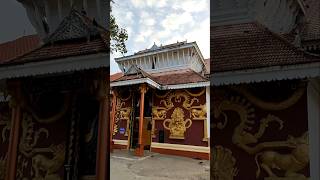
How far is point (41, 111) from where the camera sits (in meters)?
0.91

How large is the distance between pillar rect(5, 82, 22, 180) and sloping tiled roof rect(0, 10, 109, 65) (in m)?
0.09

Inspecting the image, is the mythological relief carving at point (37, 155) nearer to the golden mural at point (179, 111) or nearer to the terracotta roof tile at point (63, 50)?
the terracotta roof tile at point (63, 50)

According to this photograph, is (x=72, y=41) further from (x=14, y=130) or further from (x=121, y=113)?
(x=14, y=130)

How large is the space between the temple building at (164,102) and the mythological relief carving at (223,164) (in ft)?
0.09

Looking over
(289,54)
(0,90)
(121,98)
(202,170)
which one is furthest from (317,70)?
(0,90)

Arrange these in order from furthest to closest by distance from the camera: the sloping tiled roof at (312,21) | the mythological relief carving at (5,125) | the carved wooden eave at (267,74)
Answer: the mythological relief carving at (5,125)
the sloping tiled roof at (312,21)
the carved wooden eave at (267,74)

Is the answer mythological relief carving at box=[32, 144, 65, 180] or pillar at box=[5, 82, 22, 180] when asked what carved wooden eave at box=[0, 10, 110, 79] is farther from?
mythological relief carving at box=[32, 144, 65, 180]

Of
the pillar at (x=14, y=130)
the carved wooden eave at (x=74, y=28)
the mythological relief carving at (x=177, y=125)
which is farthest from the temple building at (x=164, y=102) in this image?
the pillar at (x=14, y=130)

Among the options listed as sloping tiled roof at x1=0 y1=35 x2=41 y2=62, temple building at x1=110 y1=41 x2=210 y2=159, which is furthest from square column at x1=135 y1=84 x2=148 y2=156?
sloping tiled roof at x1=0 y1=35 x2=41 y2=62

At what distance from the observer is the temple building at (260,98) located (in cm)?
71

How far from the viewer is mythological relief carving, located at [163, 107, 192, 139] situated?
74 cm

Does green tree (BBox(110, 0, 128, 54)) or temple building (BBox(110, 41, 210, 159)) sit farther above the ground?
green tree (BBox(110, 0, 128, 54))

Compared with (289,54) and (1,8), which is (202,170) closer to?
(289,54)

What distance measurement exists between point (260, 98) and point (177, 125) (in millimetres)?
233
